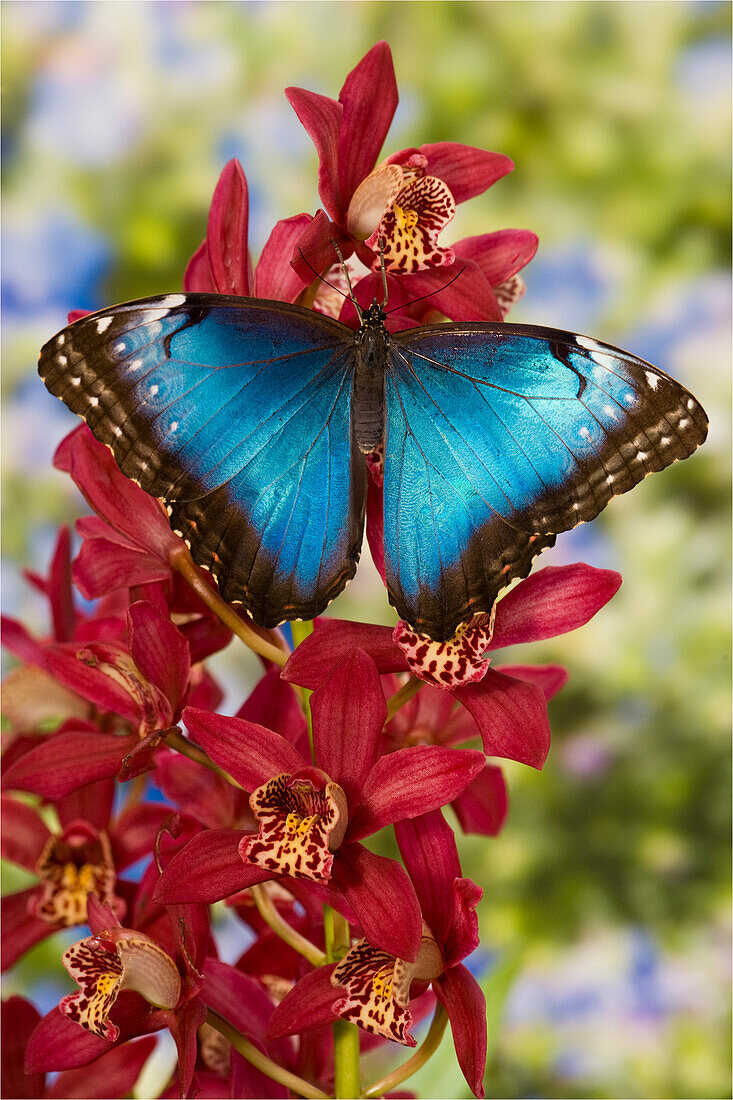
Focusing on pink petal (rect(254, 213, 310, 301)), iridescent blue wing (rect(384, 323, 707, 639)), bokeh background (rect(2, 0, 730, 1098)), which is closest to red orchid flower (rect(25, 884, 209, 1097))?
iridescent blue wing (rect(384, 323, 707, 639))

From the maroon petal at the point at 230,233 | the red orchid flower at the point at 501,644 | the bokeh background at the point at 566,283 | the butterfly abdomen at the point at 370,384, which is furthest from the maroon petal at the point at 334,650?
the bokeh background at the point at 566,283

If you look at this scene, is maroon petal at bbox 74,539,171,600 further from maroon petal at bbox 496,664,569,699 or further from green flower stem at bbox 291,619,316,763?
maroon petal at bbox 496,664,569,699

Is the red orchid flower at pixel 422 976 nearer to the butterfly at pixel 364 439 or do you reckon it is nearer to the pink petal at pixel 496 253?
the butterfly at pixel 364 439

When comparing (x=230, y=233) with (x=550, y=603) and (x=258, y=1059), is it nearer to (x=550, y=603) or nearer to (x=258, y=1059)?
(x=550, y=603)

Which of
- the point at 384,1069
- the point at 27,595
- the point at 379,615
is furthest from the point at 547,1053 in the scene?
the point at 27,595

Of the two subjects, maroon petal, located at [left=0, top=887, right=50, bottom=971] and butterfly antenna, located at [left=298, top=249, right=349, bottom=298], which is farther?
maroon petal, located at [left=0, top=887, right=50, bottom=971]

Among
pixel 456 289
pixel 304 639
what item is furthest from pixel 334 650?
pixel 456 289
